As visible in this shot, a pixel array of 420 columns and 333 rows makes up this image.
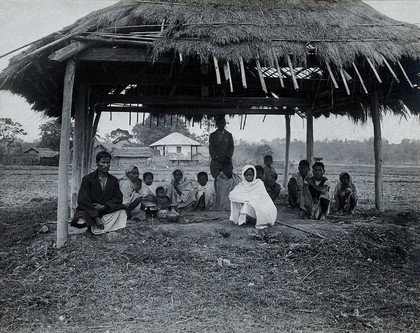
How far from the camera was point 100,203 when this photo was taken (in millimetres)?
6141

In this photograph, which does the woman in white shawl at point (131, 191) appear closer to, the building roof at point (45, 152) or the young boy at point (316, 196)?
the young boy at point (316, 196)

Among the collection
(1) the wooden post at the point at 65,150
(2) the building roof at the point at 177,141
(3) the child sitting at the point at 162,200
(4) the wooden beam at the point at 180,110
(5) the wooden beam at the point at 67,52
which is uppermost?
(2) the building roof at the point at 177,141

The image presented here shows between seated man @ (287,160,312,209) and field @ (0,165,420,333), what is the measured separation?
1.77 meters

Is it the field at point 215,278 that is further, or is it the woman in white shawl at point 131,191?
the woman in white shawl at point 131,191

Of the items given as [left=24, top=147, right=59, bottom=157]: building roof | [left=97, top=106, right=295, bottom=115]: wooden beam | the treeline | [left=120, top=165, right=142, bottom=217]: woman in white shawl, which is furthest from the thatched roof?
[left=24, top=147, right=59, bottom=157]: building roof

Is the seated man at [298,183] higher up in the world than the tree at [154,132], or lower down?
lower down

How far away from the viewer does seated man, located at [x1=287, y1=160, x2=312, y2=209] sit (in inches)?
351

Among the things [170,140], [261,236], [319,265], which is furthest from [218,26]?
[170,140]

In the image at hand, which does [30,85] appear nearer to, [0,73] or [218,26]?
[0,73]

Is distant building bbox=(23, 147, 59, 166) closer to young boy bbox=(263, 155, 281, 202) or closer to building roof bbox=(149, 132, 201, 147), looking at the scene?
building roof bbox=(149, 132, 201, 147)

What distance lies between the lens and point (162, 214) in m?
7.63

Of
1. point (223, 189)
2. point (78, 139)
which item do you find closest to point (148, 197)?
point (78, 139)

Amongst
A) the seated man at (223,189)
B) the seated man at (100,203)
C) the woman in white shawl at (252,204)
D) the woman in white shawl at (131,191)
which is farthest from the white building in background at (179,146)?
the seated man at (100,203)

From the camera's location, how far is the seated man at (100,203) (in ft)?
19.3
